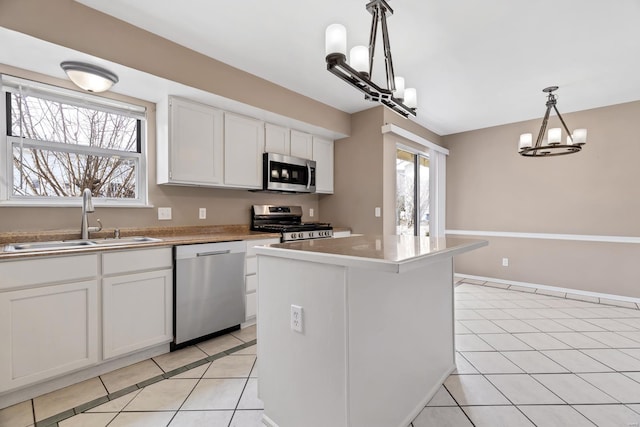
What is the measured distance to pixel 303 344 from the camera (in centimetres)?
133

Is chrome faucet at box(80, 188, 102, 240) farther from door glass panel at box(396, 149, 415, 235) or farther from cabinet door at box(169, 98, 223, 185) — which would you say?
door glass panel at box(396, 149, 415, 235)

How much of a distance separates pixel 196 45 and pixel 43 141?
143 cm

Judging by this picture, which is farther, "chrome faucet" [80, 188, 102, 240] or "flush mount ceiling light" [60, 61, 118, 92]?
"chrome faucet" [80, 188, 102, 240]

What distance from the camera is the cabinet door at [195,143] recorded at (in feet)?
8.79

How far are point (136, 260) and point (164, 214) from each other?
848 mm

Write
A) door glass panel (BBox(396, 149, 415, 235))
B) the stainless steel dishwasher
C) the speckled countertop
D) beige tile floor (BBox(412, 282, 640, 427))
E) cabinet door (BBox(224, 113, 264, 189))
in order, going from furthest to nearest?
door glass panel (BBox(396, 149, 415, 235)) < cabinet door (BBox(224, 113, 264, 189)) < the stainless steel dishwasher < the speckled countertop < beige tile floor (BBox(412, 282, 640, 427))

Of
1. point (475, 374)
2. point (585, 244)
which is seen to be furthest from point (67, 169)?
point (585, 244)

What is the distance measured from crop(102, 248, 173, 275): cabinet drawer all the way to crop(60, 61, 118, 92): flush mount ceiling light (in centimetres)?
128

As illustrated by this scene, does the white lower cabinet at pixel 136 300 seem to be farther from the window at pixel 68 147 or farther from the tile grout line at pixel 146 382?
the window at pixel 68 147

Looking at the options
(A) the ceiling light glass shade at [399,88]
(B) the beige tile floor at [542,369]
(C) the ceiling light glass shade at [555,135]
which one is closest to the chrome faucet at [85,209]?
(A) the ceiling light glass shade at [399,88]

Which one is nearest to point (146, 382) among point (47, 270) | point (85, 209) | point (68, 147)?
point (47, 270)

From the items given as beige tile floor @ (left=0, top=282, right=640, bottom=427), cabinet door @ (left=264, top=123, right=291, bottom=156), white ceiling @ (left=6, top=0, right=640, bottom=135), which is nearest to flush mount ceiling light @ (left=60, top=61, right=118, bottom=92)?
white ceiling @ (left=6, top=0, right=640, bottom=135)

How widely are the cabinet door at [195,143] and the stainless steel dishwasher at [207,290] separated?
74 cm

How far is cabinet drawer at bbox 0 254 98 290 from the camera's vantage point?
165 cm
